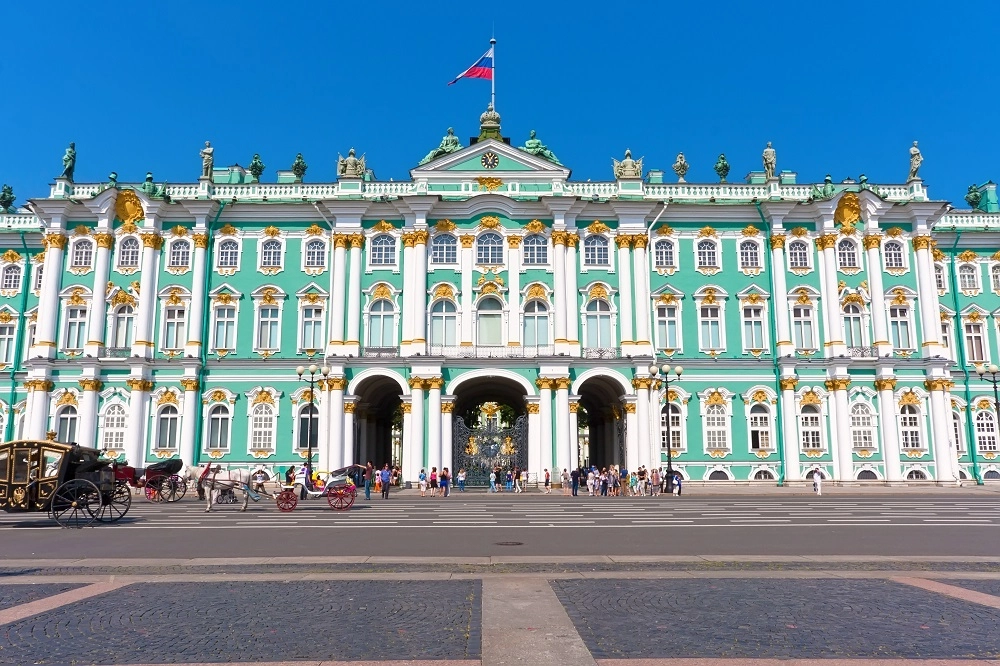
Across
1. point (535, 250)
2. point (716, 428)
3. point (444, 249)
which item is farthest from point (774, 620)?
point (444, 249)

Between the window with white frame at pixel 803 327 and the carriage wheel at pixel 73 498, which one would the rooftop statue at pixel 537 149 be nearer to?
the window with white frame at pixel 803 327

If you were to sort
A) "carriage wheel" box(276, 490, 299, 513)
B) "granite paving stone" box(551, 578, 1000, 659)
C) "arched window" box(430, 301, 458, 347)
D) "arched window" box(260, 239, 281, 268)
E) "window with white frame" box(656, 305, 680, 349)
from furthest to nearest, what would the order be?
1. "arched window" box(260, 239, 281, 268)
2. "window with white frame" box(656, 305, 680, 349)
3. "arched window" box(430, 301, 458, 347)
4. "carriage wheel" box(276, 490, 299, 513)
5. "granite paving stone" box(551, 578, 1000, 659)

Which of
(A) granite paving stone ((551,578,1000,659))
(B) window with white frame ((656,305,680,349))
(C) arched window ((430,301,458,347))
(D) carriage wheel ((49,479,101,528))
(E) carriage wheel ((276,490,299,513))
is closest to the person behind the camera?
(A) granite paving stone ((551,578,1000,659))

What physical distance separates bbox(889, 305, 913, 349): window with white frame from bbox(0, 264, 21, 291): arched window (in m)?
53.4

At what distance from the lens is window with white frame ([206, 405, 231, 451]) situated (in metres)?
43.4

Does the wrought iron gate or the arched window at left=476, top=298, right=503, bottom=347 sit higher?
the arched window at left=476, top=298, right=503, bottom=347

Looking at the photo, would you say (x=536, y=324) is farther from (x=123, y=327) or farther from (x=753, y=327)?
(x=123, y=327)

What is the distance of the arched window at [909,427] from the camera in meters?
43.4

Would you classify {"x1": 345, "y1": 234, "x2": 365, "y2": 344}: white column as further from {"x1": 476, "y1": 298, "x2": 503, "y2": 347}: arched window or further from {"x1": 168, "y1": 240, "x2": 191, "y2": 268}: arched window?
{"x1": 168, "y1": 240, "x2": 191, "y2": 268}: arched window

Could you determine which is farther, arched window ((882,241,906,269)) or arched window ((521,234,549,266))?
arched window ((882,241,906,269))

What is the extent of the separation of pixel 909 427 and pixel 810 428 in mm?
5790

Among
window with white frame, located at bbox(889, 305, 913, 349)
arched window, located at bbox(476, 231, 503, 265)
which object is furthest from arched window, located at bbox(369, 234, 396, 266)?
window with white frame, located at bbox(889, 305, 913, 349)

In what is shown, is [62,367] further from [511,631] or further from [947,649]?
[947,649]

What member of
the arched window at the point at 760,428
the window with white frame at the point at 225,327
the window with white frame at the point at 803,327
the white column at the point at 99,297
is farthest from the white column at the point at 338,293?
the window with white frame at the point at 803,327
